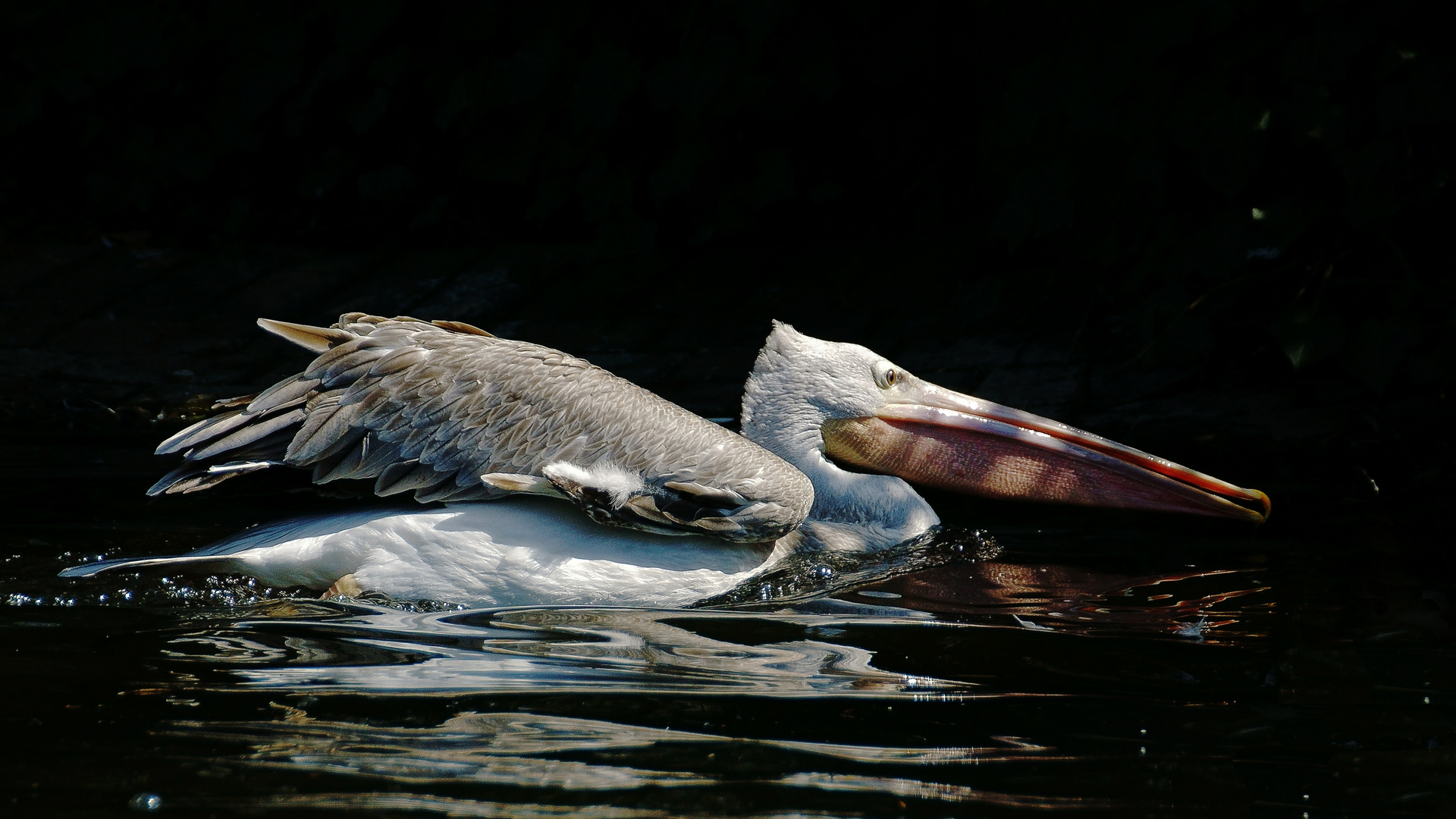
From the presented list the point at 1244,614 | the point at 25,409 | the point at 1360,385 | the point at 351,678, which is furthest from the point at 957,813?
the point at 25,409

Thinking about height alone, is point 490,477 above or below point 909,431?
below

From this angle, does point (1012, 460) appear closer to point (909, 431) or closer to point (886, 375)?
point (909, 431)

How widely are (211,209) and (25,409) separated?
237cm

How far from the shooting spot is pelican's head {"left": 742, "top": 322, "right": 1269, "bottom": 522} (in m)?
3.57

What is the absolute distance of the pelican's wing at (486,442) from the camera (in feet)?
9.82

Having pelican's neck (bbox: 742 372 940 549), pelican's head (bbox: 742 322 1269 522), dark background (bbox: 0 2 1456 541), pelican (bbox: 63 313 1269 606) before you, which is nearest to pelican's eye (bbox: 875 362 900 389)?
pelican's head (bbox: 742 322 1269 522)

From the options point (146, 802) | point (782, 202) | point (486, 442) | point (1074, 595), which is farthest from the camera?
point (782, 202)

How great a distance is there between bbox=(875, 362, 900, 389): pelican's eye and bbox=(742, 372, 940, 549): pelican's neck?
0.59 feet

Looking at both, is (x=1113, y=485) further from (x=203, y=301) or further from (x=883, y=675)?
(x=203, y=301)

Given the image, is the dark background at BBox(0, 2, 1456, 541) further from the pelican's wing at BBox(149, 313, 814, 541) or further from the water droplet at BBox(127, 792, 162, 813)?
the water droplet at BBox(127, 792, 162, 813)

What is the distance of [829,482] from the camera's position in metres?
3.67

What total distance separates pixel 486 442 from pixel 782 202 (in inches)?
152

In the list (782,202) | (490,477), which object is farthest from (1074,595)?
(782,202)

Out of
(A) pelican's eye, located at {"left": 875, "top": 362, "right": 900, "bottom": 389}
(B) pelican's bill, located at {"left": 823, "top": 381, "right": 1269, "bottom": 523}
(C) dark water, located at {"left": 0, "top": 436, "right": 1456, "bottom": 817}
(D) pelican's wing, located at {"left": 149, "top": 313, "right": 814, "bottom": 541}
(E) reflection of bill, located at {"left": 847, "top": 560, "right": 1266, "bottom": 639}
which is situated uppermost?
(A) pelican's eye, located at {"left": 875, "top": 362, "right": 900, "bottom": 389}
